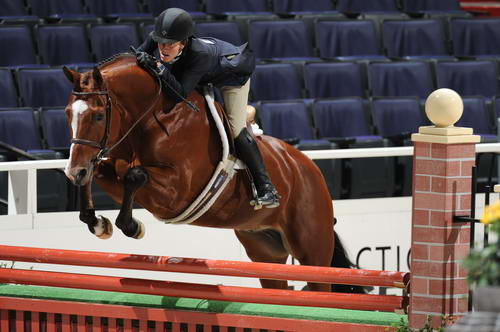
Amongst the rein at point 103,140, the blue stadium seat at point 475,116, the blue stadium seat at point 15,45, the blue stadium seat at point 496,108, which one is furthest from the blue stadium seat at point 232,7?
the rein at point 103,140

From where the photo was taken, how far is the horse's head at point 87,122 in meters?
4.28

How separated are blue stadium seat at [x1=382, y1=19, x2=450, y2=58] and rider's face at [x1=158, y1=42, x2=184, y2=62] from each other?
5.35 metres

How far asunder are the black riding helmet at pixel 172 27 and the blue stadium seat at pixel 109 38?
4008 mm

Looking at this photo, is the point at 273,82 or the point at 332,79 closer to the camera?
the point at 273,82

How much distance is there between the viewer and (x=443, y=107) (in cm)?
385

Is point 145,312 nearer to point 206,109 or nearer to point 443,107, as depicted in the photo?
point 206,109

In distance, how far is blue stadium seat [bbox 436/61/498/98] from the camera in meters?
9.12

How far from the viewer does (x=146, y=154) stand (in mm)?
4594

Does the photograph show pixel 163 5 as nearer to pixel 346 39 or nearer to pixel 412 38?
pixel 346 39

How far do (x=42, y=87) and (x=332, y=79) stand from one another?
8.24 feet

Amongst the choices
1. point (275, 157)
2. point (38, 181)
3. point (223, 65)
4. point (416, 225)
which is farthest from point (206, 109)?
point (38, 181)

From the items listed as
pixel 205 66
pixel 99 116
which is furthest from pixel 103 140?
pixel 205 66

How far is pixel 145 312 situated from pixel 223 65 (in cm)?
126

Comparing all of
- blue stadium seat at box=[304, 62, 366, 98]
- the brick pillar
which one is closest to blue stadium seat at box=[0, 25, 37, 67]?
blue stadium seat at box=[304, 62, 366, 98]
